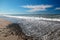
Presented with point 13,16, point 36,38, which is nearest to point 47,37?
point 36,38

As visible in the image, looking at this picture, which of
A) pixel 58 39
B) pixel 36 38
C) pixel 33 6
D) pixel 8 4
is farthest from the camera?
pixel 33 6

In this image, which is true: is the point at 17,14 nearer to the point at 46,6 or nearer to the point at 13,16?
the point at 13,16

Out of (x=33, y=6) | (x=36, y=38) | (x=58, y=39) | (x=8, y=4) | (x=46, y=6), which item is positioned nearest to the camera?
(x=58, y=39)

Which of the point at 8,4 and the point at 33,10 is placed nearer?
the point at 8,4

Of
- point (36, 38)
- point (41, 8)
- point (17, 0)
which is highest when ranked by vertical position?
point (17, 0)

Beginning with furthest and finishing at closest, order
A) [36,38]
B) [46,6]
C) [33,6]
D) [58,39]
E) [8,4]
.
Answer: [46,6]
[33,6]
[8,4]
[36,38]
[58,39]

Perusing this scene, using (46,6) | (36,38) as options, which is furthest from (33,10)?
(36,38)

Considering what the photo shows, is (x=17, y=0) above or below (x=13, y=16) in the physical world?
above

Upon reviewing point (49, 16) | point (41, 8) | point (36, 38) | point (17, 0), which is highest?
point (17, 0)

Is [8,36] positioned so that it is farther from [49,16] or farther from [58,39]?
[49,16]

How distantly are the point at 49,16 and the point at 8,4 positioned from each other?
1.77 metres

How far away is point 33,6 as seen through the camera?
4.37 meters

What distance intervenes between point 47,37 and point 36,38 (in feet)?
0.83

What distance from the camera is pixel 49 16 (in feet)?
15.5
